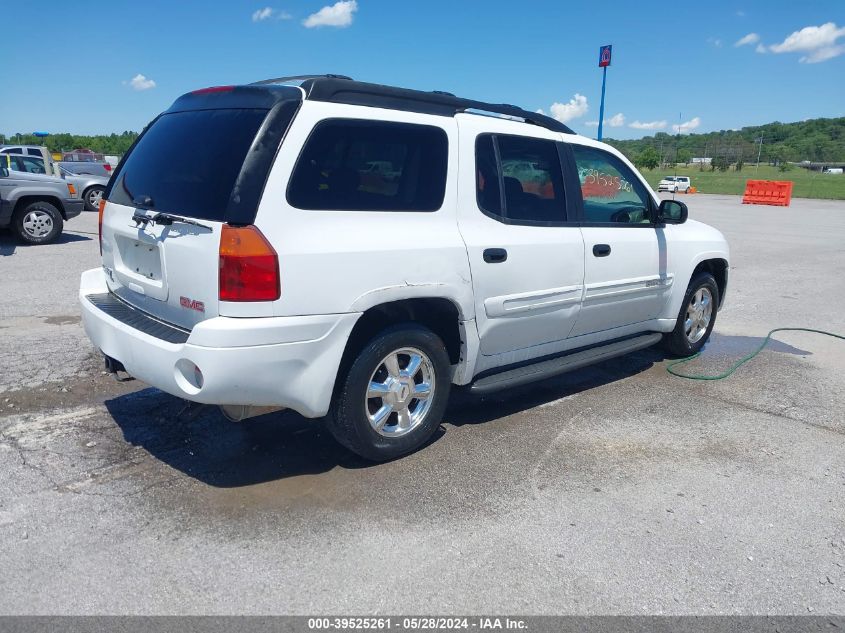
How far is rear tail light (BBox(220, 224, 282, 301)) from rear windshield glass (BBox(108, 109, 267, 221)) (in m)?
0.16

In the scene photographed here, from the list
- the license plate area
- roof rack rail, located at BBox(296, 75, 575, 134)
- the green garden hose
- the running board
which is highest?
roof rack rail, located at BBox(296, 75, 575, 134)

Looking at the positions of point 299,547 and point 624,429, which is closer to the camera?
point 299,547

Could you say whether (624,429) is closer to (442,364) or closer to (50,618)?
(442,364)

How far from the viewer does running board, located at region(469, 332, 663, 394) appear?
4250 mm

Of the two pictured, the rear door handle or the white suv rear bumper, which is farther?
the rear door handle

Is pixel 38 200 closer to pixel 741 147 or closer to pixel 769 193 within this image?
pixel 769 193

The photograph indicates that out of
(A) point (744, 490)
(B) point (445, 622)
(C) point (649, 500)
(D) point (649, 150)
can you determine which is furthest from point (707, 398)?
(D) point (649, 150)

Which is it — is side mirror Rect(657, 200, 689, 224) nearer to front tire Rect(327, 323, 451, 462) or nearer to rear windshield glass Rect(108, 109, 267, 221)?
front tire Rect(327, 323, 451, 462)

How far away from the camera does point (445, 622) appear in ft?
8.48

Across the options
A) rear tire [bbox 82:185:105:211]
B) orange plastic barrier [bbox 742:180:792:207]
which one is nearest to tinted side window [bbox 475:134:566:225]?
rear tire [bbox 82:185:105:211]

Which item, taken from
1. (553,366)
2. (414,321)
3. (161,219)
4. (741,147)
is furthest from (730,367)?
(741,147)

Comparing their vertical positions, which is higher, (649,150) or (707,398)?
(649,150)

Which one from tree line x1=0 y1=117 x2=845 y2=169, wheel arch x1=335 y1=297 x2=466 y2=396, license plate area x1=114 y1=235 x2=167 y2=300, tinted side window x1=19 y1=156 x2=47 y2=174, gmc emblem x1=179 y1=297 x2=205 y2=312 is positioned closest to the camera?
gmc emblem x1=179 y1=297 x2=205 y2=312

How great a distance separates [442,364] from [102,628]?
7.07 feet
